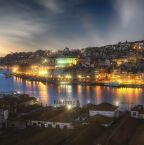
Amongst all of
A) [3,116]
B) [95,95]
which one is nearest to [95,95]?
[95,95]

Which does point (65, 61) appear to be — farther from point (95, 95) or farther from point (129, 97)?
point (129, 97)

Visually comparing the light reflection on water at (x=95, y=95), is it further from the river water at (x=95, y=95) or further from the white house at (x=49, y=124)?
the white house at (x=49, y=124)

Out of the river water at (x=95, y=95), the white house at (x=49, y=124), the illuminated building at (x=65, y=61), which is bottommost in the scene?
the white house at (x=49, y=124)

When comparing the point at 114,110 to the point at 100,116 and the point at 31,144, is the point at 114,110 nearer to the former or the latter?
the point at 100,116

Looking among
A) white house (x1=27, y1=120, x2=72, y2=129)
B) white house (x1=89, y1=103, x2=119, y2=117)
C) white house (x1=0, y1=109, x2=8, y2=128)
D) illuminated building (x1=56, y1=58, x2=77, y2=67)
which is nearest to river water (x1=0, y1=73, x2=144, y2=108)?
white house (x1=89, y1=103, x2=119, y2=117)

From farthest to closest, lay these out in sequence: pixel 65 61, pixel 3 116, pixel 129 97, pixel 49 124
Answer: pixel 65 61
pixel 129 97
pixel 3 116
pixel 49 124

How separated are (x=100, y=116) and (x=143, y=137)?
295 centimetres

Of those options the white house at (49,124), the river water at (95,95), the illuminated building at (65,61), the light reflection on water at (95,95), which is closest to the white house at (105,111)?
the white house at (49,124)

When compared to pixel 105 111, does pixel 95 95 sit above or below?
below

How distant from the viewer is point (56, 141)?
8734 millimetres

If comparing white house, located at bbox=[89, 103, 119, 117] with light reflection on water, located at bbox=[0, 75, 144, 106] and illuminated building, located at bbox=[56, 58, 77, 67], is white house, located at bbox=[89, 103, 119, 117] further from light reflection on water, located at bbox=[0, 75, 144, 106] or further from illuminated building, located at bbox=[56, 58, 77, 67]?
illuminated building, located at bbox=[56, 58, 77, 67]

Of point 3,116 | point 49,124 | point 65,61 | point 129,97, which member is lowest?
point 49,124

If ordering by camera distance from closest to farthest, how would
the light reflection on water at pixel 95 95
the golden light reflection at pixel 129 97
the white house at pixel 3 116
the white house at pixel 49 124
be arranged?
1. the white house at pixel 49 124
2. the white house at pixel 3 116
3. the golden light reflection at pixel 129 97
4. the light reflection on water at pixel 95 95

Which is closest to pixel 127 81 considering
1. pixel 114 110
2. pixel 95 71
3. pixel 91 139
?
pixel 95 71
